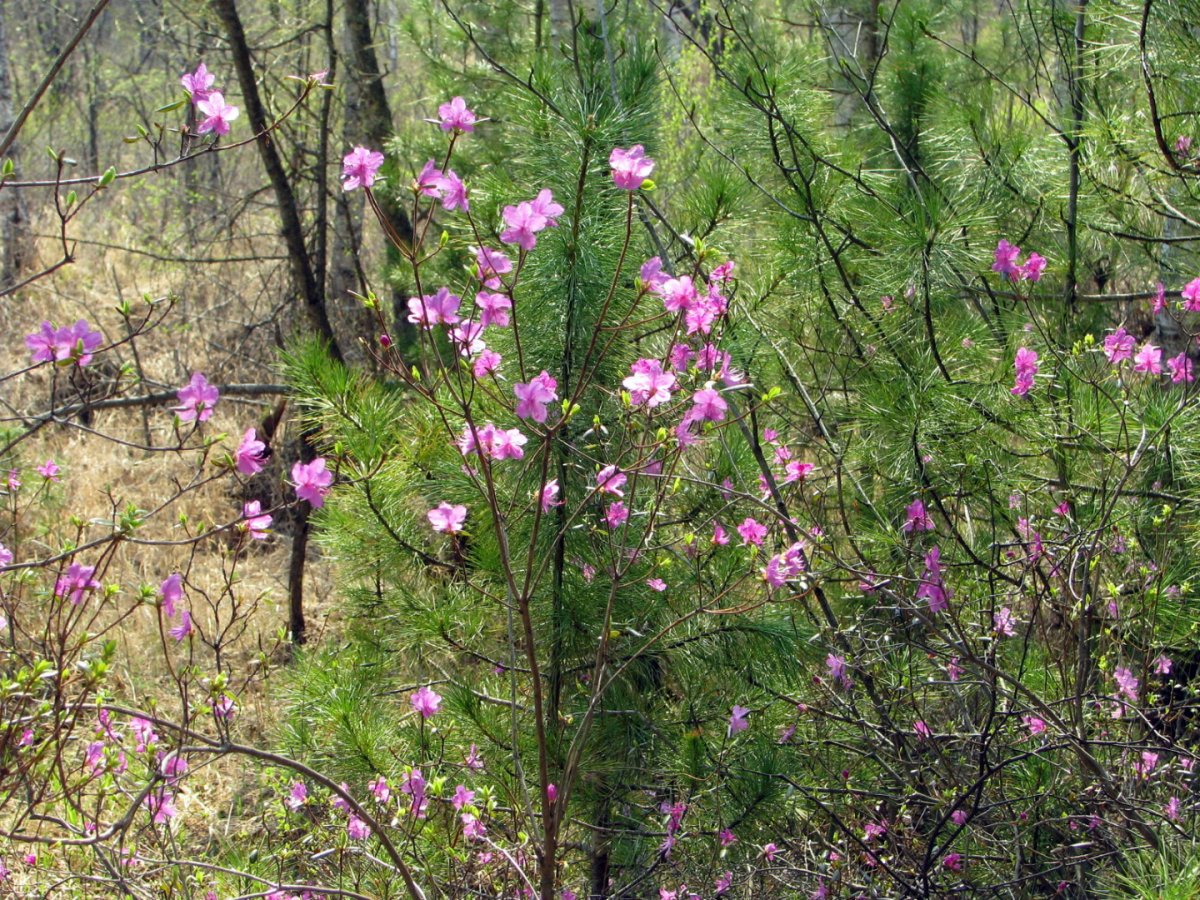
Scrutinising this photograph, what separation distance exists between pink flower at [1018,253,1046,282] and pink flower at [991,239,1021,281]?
0.02 m

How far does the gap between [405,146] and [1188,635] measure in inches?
134

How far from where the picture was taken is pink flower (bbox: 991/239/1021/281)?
263cm

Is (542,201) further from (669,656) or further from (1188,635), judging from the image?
(1188,635)

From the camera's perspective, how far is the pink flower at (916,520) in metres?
2.61

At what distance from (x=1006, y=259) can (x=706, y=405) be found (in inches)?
47.3

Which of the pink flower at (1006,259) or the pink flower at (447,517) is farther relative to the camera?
the pink flower at (1006,259)

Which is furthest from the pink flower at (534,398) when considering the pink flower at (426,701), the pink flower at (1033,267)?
the pink flower at (1033,267)

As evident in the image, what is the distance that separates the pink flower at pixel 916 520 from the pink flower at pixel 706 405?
942 millimetres

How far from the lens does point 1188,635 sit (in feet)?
8.35

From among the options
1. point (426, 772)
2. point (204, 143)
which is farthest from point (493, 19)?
point (426, 772)

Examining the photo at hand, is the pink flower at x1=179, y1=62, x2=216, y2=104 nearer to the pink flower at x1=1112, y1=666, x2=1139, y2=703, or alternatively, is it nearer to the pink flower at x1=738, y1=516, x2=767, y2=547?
the pink flower at x1=738, y1=516, x2=767, y2=547

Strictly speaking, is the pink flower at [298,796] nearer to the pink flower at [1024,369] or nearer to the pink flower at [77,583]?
the pink flower at [77,583]

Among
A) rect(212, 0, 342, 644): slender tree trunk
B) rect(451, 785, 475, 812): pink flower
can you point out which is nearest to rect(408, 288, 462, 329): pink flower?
rect(451, 785, 475, 812): pink flower

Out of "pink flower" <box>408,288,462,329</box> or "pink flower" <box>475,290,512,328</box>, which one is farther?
"pink flower" <box>475,290,512,328</box>
